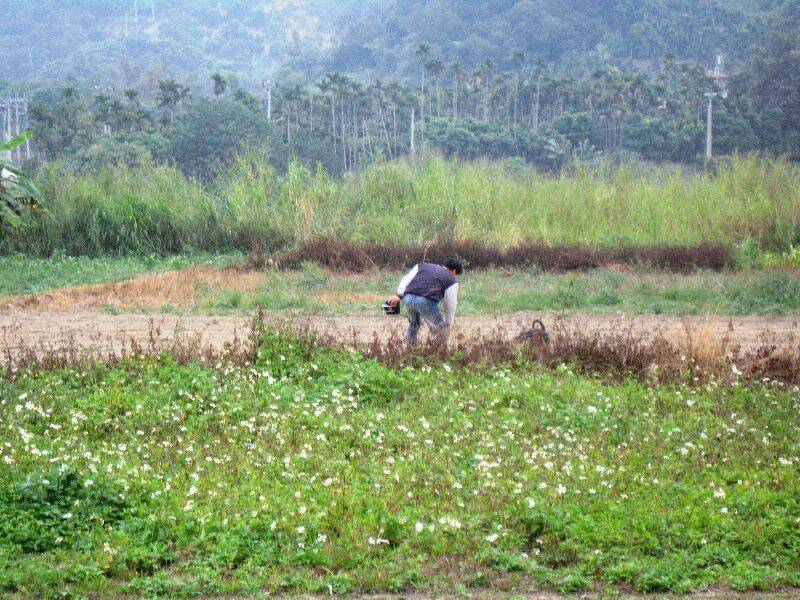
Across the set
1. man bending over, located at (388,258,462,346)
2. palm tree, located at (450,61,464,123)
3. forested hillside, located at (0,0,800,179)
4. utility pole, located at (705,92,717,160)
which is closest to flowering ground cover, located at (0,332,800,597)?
man bending over, located at (388,258,462,346)

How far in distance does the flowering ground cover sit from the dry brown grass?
7502mm

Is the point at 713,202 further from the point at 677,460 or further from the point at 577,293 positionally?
the point at 677,460

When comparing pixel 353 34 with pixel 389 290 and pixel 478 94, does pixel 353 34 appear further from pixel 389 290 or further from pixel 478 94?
pixel 389 290

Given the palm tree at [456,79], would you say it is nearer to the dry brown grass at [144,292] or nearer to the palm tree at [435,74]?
the palm tree at [435,74]

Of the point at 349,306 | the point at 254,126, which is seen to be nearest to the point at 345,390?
the point at 349,306

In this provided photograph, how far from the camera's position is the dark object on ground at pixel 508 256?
22.2 meters

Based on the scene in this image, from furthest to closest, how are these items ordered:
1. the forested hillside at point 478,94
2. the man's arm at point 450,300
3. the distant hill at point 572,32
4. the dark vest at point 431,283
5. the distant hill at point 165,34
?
the distant hill at point 165,34, the distant hill at point 572,32, the forested hillside at point 478,94, the man's arm at point 450,300, the dark vest at point 431,283

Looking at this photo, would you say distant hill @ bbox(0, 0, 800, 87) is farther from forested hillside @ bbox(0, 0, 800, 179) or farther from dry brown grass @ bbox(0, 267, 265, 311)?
dry brown grass @ bbox(0, 267, 265, 311)

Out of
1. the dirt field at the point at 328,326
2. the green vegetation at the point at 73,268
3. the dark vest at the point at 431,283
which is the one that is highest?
the dark vest at the point at 431,283

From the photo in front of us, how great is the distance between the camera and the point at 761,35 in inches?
2354

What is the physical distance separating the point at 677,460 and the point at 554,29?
6545 cm

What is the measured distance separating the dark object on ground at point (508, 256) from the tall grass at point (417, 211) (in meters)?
1.50

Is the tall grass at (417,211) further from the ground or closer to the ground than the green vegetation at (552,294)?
further from the ground

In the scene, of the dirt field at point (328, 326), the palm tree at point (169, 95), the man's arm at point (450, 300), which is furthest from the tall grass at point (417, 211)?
the palm tree at point (169, 95)
